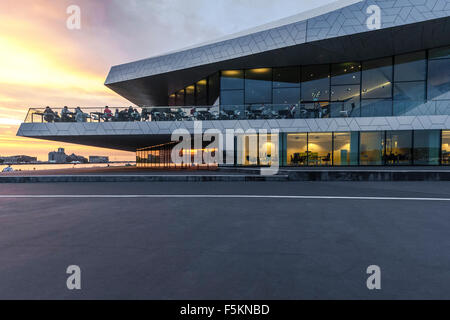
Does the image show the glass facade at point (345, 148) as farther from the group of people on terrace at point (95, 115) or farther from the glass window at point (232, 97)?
the group of people on terrace at point (95, 115)

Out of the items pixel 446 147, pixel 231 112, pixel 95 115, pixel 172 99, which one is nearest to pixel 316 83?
pixel 231 112

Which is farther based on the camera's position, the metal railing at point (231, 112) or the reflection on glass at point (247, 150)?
the reflection on glass at point (247, 150)

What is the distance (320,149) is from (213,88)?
10977mm

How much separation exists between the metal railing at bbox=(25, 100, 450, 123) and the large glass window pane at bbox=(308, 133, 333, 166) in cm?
223

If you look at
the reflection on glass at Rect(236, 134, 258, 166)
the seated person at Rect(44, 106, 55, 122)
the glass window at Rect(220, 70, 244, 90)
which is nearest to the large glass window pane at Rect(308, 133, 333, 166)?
the reflection on glass at Rect(236, 134, 258, 166)

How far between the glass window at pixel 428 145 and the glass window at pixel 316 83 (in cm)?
730

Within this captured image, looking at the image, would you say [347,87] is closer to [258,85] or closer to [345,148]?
[345,148]

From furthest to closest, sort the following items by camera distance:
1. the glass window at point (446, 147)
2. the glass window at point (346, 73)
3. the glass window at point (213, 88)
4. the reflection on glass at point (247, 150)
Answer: the glass window at point (213, 88), the glass window at point (346, 73), the reflection on glass at point (247, 150), the glass window at point (446, 147)

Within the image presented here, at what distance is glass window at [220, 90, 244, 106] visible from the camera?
61.7 ft

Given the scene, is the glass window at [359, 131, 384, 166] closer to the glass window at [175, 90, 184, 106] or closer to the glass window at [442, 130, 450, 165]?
the glass window at [442, 130, 450, 165]

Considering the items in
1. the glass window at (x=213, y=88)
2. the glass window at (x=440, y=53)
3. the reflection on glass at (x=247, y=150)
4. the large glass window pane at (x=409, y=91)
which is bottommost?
the reflection on glass at (x=247, y=150)

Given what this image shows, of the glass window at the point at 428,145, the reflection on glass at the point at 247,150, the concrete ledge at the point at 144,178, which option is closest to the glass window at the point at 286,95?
the reflection on glass at the point at 247,150

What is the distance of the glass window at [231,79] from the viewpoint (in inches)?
740
